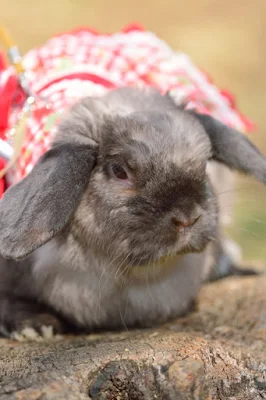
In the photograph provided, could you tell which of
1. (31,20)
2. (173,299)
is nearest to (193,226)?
(173,299)

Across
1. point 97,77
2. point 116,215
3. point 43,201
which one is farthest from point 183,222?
point 97,77

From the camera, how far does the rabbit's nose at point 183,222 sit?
1.49 metres

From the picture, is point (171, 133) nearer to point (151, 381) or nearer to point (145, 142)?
point (145, 142)

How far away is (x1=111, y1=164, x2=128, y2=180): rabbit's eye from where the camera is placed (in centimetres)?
157

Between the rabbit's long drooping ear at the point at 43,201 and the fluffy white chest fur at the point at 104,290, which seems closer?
the rabbit's long drooping ear at the point at 43,201

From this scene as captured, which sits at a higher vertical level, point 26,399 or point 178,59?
point 178,59

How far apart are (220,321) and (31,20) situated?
456 cm

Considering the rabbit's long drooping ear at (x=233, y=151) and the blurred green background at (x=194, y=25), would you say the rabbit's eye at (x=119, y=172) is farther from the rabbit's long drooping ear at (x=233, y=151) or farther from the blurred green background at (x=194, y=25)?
the blurred green background at (x=194, y=25)

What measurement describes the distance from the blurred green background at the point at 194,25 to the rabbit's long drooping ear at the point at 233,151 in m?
3.36

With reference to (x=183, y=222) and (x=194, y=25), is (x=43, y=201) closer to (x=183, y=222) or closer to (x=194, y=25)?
(x=183, y=222)

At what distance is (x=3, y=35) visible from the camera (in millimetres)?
2035

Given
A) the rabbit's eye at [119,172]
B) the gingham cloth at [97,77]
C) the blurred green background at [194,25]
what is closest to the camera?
the rabbit's eye at [119,172]

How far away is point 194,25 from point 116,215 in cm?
498

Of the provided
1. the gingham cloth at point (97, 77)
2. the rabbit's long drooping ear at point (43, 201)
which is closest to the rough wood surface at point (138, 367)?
the rabbit's long drooping ear at point (43, 201)
